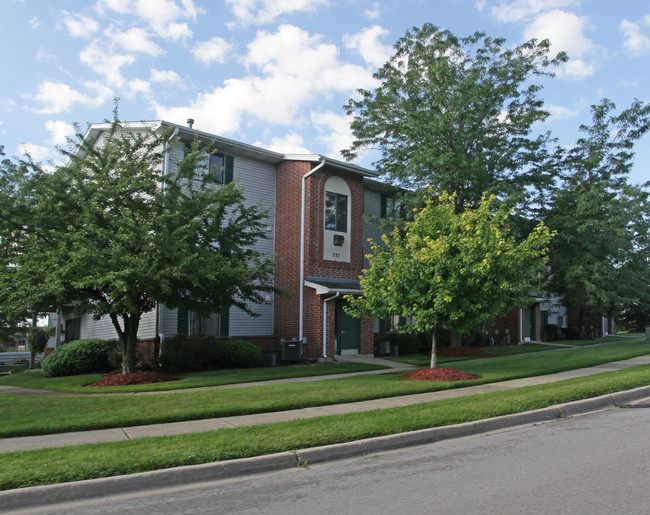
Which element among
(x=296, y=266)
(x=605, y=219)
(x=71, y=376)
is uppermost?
(x=605, y=219)

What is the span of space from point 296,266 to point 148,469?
46.5 feet

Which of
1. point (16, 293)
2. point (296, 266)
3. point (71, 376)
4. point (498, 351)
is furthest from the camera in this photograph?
point (498, 351)

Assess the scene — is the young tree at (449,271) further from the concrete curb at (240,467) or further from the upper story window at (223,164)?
the upper story window at (223,164)

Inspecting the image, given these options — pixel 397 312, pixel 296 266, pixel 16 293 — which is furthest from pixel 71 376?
pixel 397 312

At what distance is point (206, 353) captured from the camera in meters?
16.8

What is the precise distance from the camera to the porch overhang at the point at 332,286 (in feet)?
60.1

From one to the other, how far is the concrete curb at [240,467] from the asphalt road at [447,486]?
0.41 ft

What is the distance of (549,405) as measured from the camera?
29.9ft

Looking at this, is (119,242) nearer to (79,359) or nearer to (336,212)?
(79,359)

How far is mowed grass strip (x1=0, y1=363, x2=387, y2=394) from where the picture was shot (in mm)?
12711

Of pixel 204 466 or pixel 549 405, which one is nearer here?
pixel 204 466

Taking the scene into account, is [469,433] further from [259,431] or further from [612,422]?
[259,431]

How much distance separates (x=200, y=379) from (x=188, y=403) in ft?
14.2

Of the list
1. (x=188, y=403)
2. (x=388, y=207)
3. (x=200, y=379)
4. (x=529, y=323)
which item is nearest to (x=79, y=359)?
(x=200, y=379)
